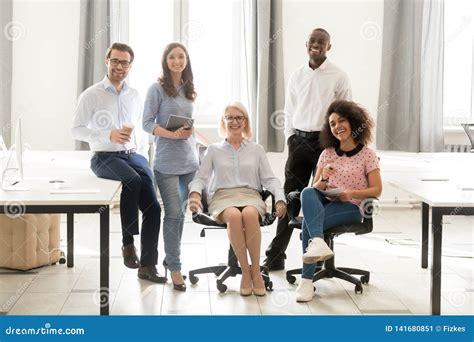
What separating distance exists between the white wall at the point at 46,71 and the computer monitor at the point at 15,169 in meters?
2.96

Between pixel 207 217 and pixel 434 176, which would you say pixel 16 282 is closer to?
pixel 207 217

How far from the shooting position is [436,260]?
3.82 metres

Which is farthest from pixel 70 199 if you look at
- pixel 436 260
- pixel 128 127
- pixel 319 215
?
pixel 436 260

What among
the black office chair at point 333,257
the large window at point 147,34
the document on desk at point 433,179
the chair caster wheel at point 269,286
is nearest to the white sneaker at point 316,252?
the black office chair at point 333,257

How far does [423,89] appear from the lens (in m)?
7.09

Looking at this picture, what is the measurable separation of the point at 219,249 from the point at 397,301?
66.9 inches

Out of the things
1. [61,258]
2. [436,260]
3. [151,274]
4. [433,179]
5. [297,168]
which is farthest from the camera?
[61,258]

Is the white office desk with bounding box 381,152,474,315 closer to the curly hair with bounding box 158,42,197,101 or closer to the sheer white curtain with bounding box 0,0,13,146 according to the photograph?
the curly hair with bounding box 158,42,197,101

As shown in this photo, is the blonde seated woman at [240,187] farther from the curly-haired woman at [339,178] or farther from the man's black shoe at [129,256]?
the man's black shoe at [129,256]

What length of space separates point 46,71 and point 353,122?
3.69 metres

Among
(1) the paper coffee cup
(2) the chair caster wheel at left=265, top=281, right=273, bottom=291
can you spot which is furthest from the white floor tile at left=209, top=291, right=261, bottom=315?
(1) the paper coffee cup

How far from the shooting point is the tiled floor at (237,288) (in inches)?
163

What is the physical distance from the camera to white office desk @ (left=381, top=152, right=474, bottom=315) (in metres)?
3.76
